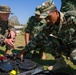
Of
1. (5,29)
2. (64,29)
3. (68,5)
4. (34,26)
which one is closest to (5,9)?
(5,29)

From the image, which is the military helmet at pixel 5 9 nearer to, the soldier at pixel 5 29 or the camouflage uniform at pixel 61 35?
the soldier at pixel 5 29

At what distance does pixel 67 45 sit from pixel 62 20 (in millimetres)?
639

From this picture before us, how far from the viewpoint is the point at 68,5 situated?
6.97 meters

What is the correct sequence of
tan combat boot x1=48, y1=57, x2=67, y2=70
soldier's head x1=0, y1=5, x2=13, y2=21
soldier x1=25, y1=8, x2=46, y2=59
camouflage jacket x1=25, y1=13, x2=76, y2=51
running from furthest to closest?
1. soldier x1=25, y1=8, x2=46, y2=59
2. soldier's head x1=0, y1=5, x2=13, y2=21
3. tan combat boot x1=48, y1=57, x2=67, y2=70
4. camouflage jacket x1=25, y1=13, x2=76, y2=51

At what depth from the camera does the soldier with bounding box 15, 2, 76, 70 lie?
5.20 meters

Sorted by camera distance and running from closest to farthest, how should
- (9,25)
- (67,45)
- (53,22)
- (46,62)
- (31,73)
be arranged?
(31,73) < (53,22) < (67,45) < (46,62) < (9,25)

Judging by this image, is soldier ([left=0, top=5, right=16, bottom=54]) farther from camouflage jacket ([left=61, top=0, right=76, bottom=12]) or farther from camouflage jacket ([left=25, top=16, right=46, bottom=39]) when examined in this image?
Result: camouflage jacket ([left=61, top=0, right=76, bottom=12])

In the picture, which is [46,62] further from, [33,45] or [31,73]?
[31,73]

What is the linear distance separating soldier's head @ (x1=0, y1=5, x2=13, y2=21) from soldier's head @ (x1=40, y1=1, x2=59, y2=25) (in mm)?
1934

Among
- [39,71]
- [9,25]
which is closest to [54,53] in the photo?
[39,71]

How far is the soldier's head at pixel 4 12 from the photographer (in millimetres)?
7047

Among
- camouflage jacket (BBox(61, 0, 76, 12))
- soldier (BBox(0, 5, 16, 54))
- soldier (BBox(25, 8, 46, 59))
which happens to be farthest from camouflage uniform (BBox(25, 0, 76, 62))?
soldier (BBox(25, 8, 46, 59))

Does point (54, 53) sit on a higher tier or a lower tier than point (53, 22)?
lower

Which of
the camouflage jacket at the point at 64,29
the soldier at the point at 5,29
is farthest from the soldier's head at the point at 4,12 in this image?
the camouflage jacket at the point at 64,29
